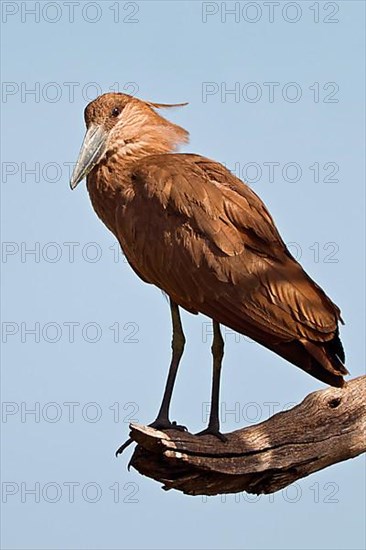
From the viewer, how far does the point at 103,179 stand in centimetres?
777

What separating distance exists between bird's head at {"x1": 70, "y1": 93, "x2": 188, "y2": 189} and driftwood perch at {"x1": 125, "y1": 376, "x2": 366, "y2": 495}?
1.85 meters

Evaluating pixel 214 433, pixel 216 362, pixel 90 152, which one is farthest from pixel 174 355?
pixel 90 152

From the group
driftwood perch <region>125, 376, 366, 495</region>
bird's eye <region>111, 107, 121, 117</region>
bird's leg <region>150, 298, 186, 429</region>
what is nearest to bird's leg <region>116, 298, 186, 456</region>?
bird's leg <region>150, 298, 186, 429</region>

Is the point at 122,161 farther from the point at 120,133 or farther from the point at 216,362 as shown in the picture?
the point at 216,362

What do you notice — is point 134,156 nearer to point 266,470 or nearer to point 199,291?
point 199,291

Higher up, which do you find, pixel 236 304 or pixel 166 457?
pixel 236 304

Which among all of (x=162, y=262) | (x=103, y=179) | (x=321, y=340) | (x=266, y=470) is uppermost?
(x=103, y=179)

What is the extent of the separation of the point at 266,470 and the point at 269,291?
37.5 inches

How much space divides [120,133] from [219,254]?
3.94 ft

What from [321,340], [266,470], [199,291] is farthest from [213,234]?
[266,470]

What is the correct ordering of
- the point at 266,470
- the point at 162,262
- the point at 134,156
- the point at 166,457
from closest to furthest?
1. the point at 166,457
2. the point at 266,470
3. the point at 162,262
4. the point at 134,156

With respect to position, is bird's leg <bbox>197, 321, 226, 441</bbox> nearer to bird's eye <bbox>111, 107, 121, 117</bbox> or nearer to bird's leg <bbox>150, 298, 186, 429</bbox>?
bird's leg <bbox>150, 298, 186, 429</bbox>

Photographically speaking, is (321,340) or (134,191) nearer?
(321,340)

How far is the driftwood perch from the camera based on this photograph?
21.2ft
